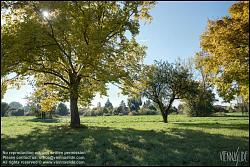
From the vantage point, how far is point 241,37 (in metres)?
24.3

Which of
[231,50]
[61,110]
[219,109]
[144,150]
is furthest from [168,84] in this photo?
[61,110]

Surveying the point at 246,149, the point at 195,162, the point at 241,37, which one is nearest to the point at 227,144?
the point at 246,149

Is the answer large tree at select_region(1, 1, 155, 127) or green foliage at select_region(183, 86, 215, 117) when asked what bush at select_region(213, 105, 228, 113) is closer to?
green foliage at select_region(183, 86, 215, 117)

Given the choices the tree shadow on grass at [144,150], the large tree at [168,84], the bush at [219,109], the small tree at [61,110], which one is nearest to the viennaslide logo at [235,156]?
the tree shadow on grass at [144,150]

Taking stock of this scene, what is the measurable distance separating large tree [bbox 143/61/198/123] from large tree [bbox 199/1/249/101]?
13480 millimetres

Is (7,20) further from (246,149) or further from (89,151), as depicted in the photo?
(246,149)

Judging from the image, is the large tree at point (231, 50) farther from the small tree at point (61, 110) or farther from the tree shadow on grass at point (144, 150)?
the small tree at point (61, 110)

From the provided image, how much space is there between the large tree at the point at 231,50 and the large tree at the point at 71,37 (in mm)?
7708

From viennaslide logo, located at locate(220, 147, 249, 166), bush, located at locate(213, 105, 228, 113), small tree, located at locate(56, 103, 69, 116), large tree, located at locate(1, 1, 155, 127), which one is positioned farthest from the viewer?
small tree, located at locate(56, 103, 69, 116)

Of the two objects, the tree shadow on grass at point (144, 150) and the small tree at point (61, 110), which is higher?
the small tree at point (61, 110)

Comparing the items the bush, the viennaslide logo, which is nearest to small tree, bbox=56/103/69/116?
the bush

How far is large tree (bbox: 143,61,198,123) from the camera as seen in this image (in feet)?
144

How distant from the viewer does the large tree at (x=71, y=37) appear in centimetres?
2262

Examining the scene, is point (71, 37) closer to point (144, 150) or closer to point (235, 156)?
point (144, 150)
